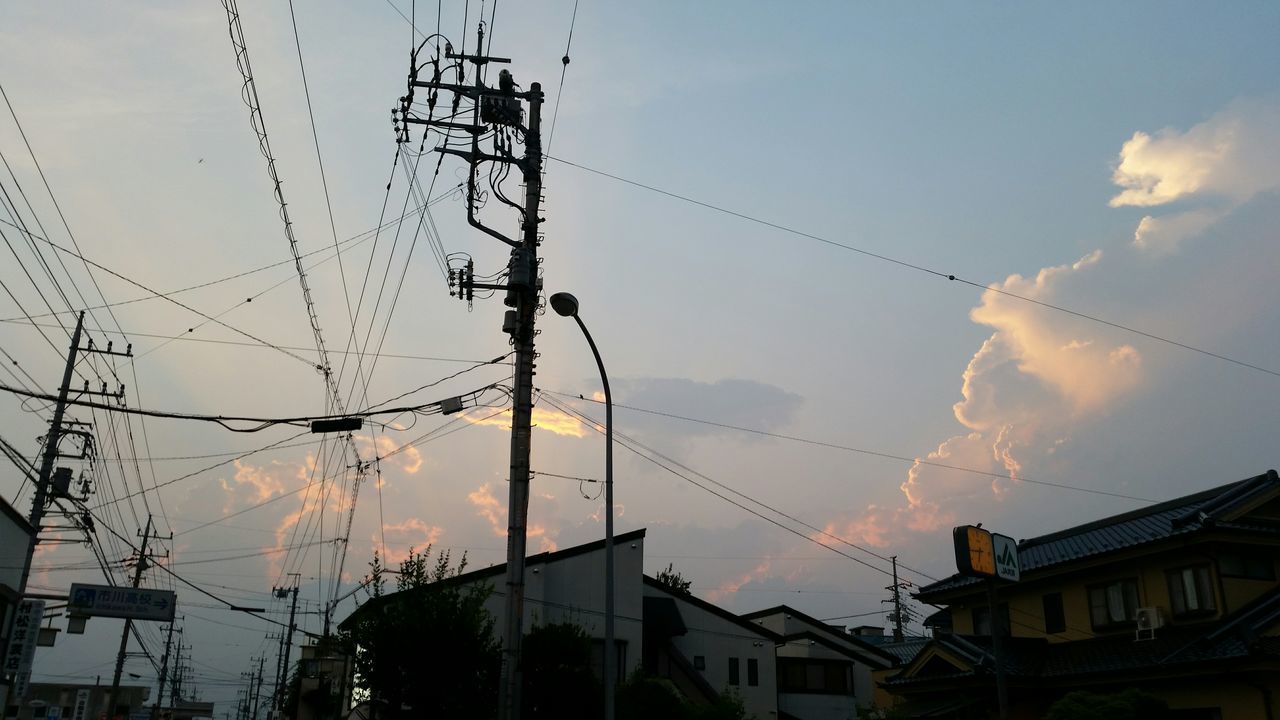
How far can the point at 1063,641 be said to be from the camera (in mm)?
27938

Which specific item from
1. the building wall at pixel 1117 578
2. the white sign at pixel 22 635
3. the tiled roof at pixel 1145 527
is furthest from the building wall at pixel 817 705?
the white sign at pixel 22 635

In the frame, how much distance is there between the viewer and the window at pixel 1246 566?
23.9 metres

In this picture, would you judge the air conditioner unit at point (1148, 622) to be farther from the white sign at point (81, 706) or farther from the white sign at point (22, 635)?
the white sign at point (81, 706)

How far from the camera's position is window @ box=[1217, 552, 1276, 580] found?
2388 cm

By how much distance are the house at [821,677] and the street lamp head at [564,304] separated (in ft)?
105

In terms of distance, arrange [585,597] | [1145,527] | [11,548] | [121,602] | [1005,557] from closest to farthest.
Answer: [1005,557] < [1145,527] < [11,548] < [121,602] < [585,597]

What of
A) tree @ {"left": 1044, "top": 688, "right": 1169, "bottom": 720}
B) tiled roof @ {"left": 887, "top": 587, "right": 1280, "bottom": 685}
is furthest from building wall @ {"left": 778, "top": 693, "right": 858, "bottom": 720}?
tree @ {"left": 1044, "top": 688, "right": 1169, "bottom": 720}

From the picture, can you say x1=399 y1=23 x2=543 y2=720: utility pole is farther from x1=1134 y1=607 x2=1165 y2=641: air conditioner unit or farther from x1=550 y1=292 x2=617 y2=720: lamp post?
x1=1134 y1=607 x2=1165 y2=641: air conditioner unit

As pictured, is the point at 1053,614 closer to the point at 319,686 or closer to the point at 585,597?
the point at 585,597

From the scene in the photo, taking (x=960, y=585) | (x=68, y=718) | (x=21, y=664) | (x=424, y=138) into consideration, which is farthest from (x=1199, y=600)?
(x=68, y=718)

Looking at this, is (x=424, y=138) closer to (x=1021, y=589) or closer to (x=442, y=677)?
(x=442, y=677)

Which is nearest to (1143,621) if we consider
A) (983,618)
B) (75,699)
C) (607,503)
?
(983,618)

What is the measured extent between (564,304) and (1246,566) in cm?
2031

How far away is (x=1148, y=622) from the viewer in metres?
24.4
